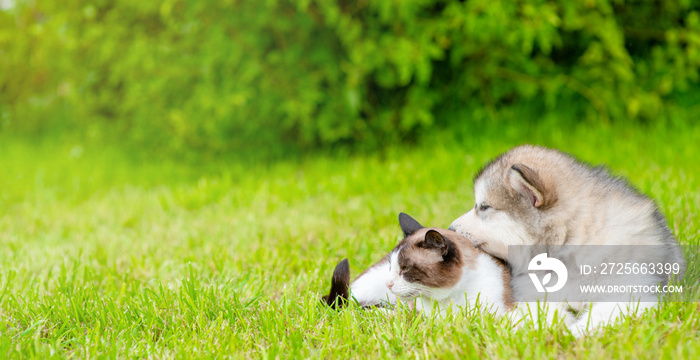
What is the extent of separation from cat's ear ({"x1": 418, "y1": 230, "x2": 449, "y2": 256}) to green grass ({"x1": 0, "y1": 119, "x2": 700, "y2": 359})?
0.35 metres

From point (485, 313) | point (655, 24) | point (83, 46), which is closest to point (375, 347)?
point (485, 313)

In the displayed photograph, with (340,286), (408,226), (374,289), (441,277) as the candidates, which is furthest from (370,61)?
(441,277)

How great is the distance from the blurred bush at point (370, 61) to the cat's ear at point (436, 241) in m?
4.09

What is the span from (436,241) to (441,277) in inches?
7.0

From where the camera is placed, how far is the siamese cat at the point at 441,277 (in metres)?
2.74

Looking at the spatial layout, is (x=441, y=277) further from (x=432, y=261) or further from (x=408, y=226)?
(x=408, y=226)

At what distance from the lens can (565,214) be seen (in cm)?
261

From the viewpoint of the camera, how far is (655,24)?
7.51m

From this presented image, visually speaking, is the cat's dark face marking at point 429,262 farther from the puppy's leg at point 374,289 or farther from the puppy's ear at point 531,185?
the puppy's ear at point 531,185

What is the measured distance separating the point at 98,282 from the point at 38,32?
284 inches

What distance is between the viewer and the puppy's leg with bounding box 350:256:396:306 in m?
3.06

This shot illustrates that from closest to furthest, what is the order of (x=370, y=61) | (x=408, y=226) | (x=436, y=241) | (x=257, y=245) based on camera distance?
1. (x=436, y=241)
2. (x=408, y=226)
3. (x=257, y=245)
4. (x=370, y=61)

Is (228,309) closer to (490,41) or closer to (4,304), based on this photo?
(4,304)

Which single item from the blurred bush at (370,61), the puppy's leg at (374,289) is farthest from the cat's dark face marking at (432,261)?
the blurred bush at (370,61)
